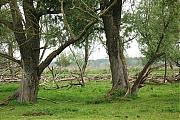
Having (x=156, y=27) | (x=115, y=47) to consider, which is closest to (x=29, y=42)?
(x=115, y=47)

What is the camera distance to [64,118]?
1056 cm

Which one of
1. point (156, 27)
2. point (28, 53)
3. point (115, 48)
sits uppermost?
point (156, 27)

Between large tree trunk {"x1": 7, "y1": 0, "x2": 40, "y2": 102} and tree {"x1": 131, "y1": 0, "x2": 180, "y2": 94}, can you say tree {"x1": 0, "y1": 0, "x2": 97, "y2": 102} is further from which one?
tree {"x1": 131, "y1": 0, "x2": 180, "y2": 94}

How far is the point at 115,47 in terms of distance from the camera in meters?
17.3

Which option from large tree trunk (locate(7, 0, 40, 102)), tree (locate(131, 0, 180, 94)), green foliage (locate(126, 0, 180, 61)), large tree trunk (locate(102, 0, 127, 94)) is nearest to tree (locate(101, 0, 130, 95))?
large tree trunk (locate(102, 0, 127, 94))

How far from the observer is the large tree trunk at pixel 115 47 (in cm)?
1730

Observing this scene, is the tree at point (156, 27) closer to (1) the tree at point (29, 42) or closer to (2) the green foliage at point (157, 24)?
(2) the green foliage at point (157, 24)

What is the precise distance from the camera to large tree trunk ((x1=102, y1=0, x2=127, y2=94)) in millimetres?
17297

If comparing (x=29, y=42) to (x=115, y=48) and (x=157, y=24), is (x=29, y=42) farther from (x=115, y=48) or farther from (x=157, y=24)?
(x=157, y=24)

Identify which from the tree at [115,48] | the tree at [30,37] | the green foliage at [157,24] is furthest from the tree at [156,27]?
the tree at [30,37]

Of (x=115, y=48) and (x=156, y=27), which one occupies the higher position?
(x=156, y=27)

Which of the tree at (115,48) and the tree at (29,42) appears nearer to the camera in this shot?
the tree at (29,42)

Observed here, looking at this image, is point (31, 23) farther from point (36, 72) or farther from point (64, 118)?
point (64, 118)

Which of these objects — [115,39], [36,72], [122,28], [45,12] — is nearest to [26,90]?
[36,72]
